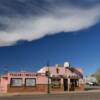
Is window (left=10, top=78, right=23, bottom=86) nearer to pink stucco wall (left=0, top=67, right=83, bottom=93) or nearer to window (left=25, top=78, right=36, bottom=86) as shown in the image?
pink stucco wall (left=0, top=67, right=83, bottom=93)

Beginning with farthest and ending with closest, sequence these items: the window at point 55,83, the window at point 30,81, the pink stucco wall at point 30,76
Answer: the window at point 55,83
the window at point 30,81
the pink stucco wall at point 30,76

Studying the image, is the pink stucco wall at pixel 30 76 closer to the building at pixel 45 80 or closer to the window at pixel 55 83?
the building at pixel 45 80

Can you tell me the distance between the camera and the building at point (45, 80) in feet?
212

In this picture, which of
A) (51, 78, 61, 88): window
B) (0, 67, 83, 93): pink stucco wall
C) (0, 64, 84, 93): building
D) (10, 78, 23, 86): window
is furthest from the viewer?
(51, 78, 61, 88): window

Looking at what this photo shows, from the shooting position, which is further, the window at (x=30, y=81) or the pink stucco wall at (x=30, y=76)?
the window at (x=30, y=81)

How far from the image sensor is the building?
212 feet

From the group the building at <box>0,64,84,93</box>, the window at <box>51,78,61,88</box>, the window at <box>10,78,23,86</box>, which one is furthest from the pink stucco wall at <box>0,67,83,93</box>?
the window at <box>51,78,61,88</box>

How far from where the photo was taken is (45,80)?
66375 mm

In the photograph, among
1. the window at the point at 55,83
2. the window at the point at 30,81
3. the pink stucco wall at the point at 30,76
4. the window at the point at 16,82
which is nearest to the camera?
the window at the point at 16,82

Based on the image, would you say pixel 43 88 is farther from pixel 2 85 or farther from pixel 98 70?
pixel 98 70

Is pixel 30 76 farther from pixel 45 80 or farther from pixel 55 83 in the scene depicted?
pixel 55 83

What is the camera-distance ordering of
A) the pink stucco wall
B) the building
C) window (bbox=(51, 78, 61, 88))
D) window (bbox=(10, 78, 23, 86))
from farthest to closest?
window (bbox=(51, 78, 61, 88)), the building, the pink stucco wall, window (bbox=(10, 78, 23, 86))

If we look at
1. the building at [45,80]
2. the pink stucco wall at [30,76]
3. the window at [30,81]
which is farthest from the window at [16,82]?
the window at [30,81]

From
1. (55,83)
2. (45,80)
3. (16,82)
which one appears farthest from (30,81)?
(55,83)
